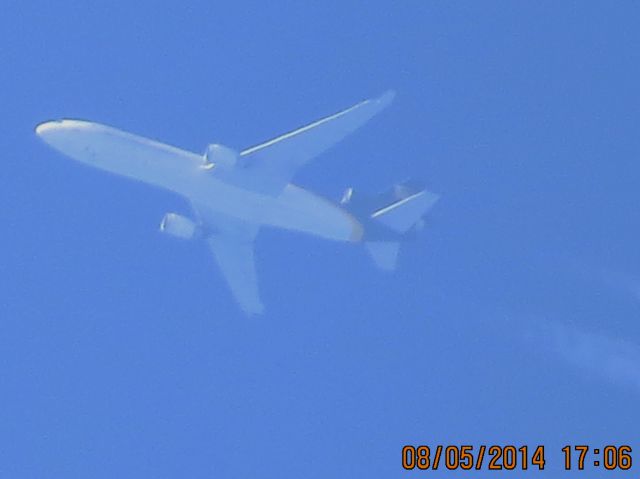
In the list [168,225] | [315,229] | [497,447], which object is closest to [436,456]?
[497,447]

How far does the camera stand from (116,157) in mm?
54438

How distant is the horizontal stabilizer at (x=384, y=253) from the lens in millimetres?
59688

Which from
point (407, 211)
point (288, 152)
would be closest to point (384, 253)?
point (407, 211)

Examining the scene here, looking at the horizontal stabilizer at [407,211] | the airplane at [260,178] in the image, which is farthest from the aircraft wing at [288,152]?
the horizontal stabilizer at [407,211]

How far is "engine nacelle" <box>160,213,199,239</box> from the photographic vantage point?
2293 inches

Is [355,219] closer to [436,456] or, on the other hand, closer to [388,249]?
[388,249]

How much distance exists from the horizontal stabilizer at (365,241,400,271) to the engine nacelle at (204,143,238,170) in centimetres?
795

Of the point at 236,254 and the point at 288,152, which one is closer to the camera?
the point at 288,152

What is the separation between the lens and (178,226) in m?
58.3

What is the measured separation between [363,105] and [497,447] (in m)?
14.2

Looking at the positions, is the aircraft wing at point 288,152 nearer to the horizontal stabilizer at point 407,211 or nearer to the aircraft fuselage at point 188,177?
the aircraft fuselage at point 188,177

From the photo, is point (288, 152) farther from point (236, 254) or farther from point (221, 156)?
point (236, 254)

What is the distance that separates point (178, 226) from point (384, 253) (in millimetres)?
8814

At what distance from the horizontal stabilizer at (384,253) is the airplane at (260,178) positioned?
4cm
